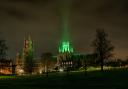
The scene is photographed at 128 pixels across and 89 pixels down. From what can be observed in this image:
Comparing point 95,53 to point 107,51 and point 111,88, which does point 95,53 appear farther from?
point 111,88

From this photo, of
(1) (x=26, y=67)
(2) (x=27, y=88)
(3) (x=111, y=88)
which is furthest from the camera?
(1) (x=26, y=67)

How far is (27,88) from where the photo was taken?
49469mm

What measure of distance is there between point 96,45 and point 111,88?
245 ft

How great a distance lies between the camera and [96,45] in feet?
391

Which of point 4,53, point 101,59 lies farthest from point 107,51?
point 4,53

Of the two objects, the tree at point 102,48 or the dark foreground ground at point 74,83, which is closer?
the dark foreground ground at point 74,83

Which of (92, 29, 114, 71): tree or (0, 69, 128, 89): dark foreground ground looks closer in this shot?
(0, 69, 128, 89): dark foreground ground

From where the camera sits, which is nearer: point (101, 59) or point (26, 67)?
point (101, 59)

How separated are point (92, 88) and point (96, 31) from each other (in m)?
76.8

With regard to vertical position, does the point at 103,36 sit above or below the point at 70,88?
above

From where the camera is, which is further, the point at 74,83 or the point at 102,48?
the point at 102,48

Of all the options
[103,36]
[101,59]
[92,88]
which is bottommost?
[92,88]

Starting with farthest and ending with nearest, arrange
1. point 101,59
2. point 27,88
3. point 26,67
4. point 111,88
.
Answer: point 26,67, point 101,59, point 27,88, point 111,88

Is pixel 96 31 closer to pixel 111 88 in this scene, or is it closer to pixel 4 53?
pixel 4 53
